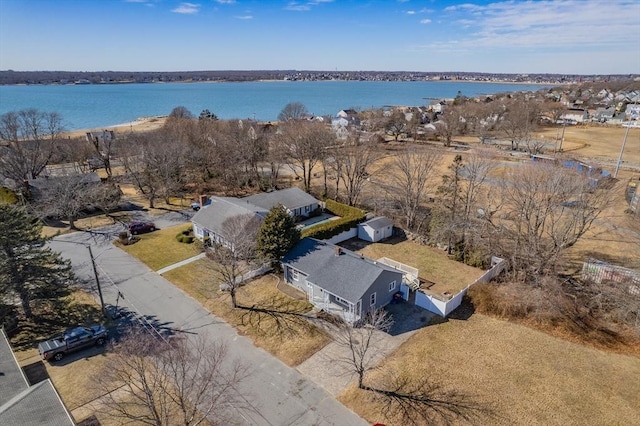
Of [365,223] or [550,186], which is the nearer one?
[550,186]

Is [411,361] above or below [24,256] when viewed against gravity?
below

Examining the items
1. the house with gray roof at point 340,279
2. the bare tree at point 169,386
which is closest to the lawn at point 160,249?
the house with gray roof at point 340,279

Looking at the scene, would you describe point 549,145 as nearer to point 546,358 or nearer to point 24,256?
point 546,358

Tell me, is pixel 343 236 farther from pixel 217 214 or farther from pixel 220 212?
pixel 217 214

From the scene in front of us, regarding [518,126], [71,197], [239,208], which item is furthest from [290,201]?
[518,126]

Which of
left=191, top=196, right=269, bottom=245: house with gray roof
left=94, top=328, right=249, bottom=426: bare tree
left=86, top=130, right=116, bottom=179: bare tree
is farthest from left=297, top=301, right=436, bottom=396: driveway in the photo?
left=86, top=130, right=116, bottom=179: bare tree

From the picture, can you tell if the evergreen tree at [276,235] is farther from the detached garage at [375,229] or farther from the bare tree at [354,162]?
the bare tree at [354,162]

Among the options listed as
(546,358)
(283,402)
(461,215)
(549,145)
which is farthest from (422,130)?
(283,402)
